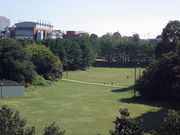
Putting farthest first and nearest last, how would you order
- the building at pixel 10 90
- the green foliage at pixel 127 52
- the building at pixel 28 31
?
the building at pixel 28 31, the green foliage at pixel 127 52, the building at pixel 10 90

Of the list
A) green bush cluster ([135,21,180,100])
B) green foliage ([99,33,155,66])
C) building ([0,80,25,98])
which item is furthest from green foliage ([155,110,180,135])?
green foliage ([99,33,155,66])

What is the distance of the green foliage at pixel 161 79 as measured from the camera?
60106 millimetres

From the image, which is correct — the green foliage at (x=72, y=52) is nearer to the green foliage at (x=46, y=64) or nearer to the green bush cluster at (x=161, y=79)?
the green foliage at (x=46, y=64)

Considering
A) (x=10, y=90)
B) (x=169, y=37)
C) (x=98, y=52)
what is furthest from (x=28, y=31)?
(x=10, y=90)

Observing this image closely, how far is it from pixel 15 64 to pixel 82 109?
2718 cm

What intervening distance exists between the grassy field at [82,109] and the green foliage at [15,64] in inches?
126

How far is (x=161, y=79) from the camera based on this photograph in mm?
61281

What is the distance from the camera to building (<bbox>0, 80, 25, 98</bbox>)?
214 ft

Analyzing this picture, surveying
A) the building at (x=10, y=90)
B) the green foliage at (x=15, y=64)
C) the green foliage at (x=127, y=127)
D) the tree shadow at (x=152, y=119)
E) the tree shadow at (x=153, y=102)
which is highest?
the green foliage at (x=15, y=64)

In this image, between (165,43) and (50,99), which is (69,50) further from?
(50,99)

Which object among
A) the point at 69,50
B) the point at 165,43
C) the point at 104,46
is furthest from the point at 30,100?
the point at 104,46

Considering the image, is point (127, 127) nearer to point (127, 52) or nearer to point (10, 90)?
point (10, 90)

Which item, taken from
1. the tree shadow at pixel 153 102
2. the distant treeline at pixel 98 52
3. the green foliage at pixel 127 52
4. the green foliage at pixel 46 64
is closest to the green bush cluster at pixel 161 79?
the tree shadow at pixel 153 102

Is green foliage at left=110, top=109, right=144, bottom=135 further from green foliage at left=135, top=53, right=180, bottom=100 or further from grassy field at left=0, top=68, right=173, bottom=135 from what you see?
green foliage at left=135, top=53, right=180, bottom=100
